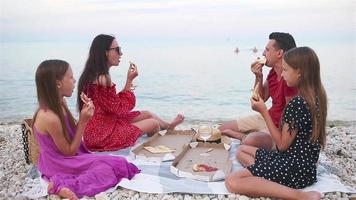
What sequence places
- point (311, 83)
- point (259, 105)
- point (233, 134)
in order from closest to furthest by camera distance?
point (311, 83) < point (259, 105) < point (233, 134)

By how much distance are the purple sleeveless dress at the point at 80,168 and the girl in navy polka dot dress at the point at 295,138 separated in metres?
0.83

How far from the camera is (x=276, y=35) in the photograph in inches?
166

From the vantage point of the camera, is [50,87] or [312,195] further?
[50,87]

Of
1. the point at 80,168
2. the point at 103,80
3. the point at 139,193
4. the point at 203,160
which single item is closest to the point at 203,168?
the point at 203,160

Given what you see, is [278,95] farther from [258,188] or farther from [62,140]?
[62,140]

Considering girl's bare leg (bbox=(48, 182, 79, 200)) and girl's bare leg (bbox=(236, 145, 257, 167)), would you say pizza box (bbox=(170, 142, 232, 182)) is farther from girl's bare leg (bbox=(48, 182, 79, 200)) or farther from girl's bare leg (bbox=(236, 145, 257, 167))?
girl's bare leg (bbox=(48, 182, 79, 200))

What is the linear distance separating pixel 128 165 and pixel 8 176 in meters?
1.17

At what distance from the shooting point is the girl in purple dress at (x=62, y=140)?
3.43 metres

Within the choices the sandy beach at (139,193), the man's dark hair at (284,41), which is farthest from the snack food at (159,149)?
the man's dark hair at (284,41)

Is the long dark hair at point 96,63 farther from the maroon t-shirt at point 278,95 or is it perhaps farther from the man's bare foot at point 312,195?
the man's bare foot at point 312,195

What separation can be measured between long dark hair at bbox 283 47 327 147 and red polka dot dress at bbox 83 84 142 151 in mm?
1883

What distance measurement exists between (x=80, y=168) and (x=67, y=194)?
361mm

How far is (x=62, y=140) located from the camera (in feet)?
11.4

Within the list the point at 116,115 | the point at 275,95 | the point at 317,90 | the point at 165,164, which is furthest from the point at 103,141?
the point at 317,90
